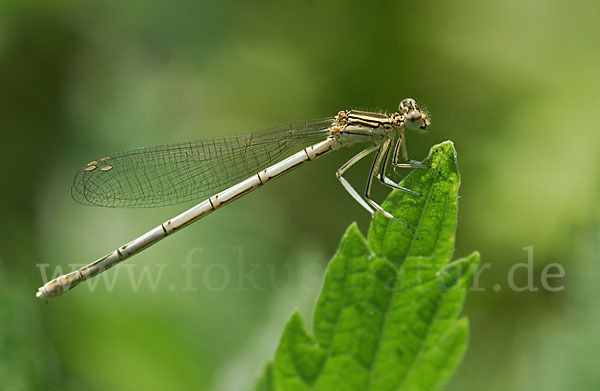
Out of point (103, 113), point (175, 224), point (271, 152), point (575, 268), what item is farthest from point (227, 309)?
point (103, 113)

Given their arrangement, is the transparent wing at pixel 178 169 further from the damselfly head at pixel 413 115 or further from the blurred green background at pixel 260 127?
the damselfly head at pixel 413 115

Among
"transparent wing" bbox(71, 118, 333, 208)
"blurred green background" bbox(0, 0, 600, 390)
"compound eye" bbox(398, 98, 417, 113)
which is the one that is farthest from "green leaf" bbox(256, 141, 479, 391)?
"transparent wing" bbox(71, 118, 333, 208)

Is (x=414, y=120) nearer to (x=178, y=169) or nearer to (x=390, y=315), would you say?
(x=178, y=169)

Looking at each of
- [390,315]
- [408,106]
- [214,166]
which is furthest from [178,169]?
[390,315]

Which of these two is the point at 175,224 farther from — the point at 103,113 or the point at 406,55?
the point at 406,55

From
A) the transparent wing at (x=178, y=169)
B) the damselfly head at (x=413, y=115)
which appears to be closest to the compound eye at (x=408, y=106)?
the damselfly head at (x=413, y=115)

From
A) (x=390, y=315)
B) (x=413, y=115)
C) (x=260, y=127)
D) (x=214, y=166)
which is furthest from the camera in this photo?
(x=260, y=127)

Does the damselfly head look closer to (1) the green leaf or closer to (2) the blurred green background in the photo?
(2) the blurred green background

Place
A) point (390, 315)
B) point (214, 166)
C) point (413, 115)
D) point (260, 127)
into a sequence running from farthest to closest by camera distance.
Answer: point (260, 127), point (214, 166), point (413, 115), point (390, 315)
